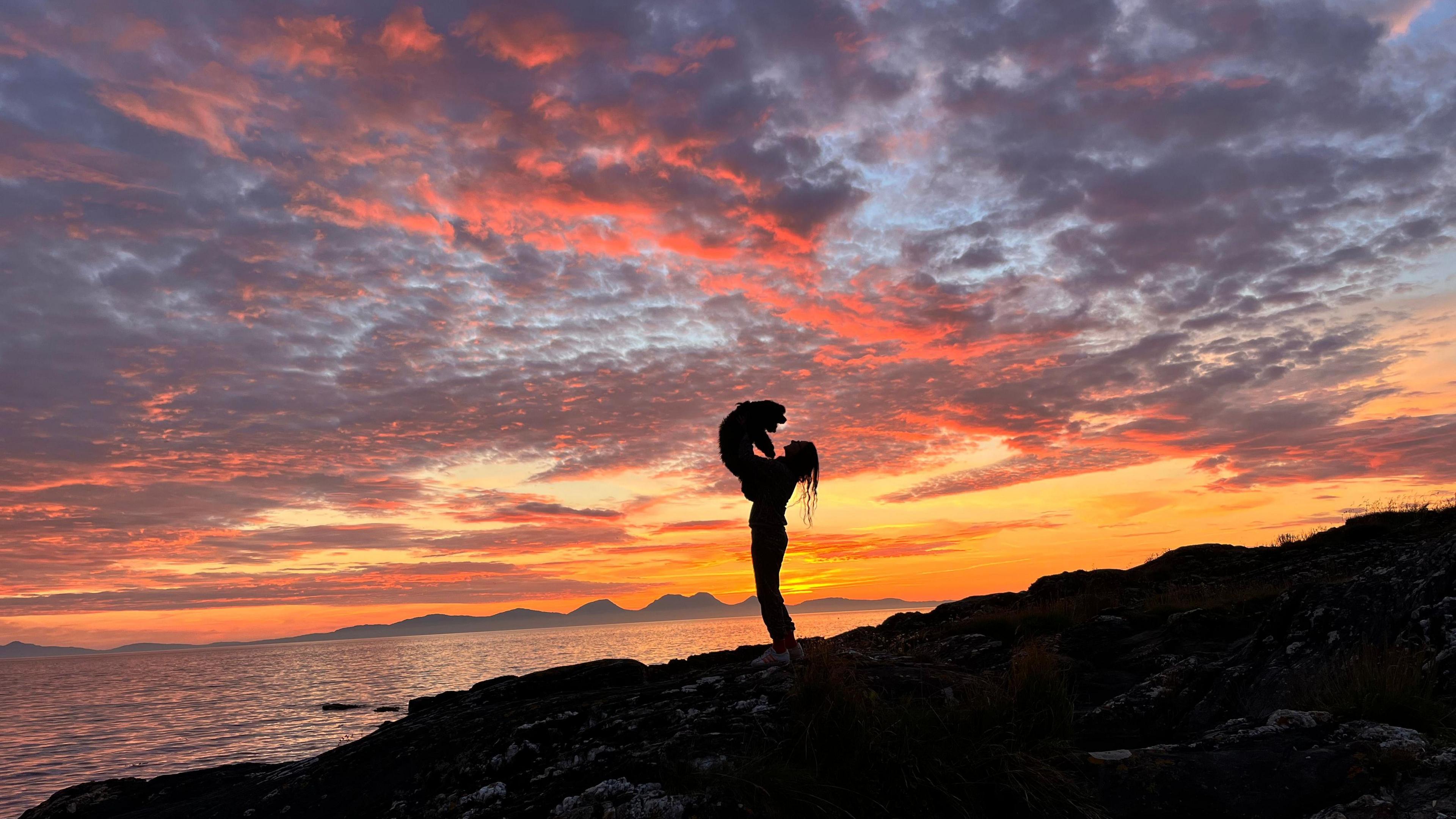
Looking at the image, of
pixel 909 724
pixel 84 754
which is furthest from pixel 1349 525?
pixel 84 754

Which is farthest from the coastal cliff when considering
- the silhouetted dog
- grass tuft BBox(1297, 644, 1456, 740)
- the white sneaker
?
the silhouetted dog

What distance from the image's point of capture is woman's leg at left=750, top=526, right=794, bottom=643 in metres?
7.79

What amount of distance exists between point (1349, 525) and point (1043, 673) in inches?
827

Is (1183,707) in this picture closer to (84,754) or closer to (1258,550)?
(1258,550)

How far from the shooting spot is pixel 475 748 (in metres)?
6.40

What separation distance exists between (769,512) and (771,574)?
674 millimetres

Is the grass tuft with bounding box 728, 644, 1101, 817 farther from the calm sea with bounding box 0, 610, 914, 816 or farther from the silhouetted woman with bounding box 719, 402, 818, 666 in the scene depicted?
the calm sea with bounding box 0, 610, 914, 816

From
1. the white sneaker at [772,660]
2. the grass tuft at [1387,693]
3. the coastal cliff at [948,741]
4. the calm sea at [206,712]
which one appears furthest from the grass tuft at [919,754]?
the calm sea at [206,712]

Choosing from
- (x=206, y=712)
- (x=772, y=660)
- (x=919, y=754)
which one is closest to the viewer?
(x=919, y=754)

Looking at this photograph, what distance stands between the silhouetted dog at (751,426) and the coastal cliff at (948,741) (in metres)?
2.36

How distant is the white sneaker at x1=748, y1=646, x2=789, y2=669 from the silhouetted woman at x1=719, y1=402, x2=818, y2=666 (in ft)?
0.03

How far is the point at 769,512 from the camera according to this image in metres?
7.96

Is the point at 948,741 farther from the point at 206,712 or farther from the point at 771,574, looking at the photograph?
the point at 206,712

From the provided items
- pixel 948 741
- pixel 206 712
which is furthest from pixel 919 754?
pixel 206 712
